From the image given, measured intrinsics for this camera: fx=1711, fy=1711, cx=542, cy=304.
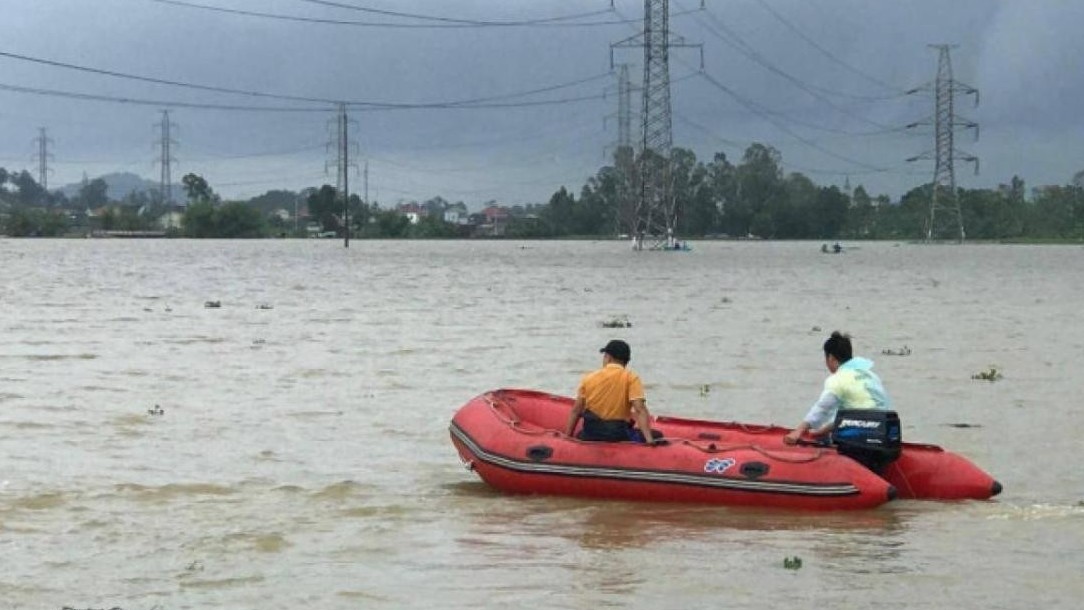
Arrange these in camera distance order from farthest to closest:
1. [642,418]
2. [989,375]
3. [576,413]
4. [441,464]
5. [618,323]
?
1. [618,323]
2. [989,375]
3. [441,464]
4. [576,413]
5. [642,418]

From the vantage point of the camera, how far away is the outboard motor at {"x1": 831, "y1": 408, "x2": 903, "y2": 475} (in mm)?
16469

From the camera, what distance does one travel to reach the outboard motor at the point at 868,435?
1647 cm

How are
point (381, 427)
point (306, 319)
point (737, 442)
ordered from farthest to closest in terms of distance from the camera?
point (306, 319), point (381, 427), point (737, 442)

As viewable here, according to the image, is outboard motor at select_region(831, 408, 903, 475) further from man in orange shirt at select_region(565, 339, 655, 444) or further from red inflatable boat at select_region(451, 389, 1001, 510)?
man in orange shirt at select_region(565, 339, 655, 444)

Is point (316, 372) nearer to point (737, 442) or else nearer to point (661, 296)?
point (737, 442)

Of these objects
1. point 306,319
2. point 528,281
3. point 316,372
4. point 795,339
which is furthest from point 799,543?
point 528,281

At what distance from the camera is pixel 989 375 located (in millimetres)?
29719

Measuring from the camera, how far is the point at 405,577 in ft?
45.8

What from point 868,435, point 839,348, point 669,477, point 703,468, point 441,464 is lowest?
point 441,464

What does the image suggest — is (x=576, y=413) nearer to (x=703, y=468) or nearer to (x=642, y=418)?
(x=642, y=418)

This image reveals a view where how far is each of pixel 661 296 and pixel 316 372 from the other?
28662 mm

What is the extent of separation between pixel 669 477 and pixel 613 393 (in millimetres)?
1103

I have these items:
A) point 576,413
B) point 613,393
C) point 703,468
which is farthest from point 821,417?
point 576,413

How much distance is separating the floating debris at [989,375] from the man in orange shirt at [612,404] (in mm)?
13778
